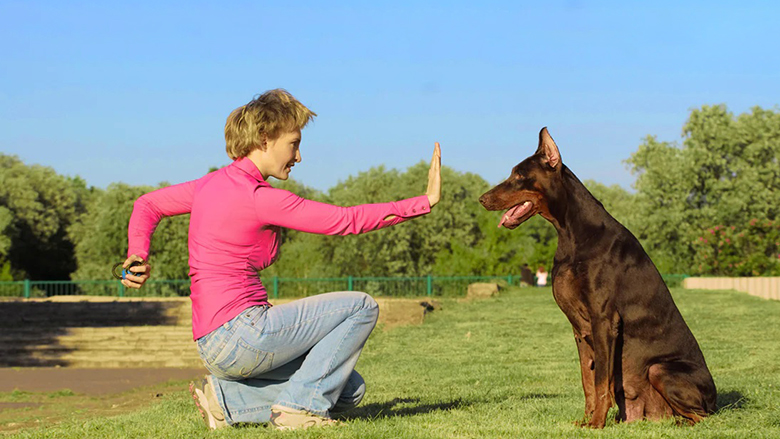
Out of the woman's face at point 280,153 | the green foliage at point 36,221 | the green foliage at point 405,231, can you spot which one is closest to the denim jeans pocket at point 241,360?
the woman's face at point 280,153

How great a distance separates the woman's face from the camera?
4.73 m

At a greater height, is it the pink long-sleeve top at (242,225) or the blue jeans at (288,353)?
the pink long-sleeve top at (242,225)

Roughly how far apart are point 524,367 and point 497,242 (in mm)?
27668

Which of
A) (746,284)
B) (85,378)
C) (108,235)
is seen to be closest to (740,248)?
(746,284)

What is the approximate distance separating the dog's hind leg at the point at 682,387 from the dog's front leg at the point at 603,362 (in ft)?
1.01

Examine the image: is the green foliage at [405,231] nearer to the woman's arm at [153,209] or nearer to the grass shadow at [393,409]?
the grass shadow at [393,409]

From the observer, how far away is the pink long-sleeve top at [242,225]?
14.5ft

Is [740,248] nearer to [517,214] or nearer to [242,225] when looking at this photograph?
[517,214]

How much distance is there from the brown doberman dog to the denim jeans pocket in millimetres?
1620

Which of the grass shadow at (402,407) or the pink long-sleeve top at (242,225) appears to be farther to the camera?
the grass shadow at (402,407)

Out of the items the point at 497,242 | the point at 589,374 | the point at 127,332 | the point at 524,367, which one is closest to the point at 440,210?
the point at 497,242

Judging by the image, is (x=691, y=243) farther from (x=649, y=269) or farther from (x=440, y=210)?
(x=649, y=269)

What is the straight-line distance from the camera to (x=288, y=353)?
15.3 feet

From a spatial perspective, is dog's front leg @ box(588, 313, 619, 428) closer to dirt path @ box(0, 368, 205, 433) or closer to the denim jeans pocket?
the denim jeans pocket
